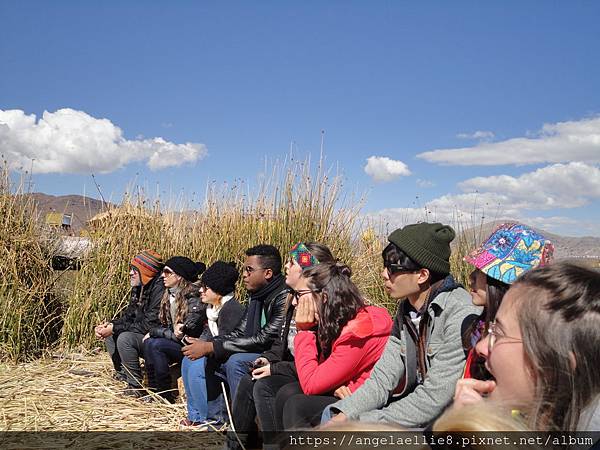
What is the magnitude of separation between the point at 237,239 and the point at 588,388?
18.1 ft

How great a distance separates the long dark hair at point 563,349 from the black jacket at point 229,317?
3.40m

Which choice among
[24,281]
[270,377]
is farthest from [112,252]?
[270,377]

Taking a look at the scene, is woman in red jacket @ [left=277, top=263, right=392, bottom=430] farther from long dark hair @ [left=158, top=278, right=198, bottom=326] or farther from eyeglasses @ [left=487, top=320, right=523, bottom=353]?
long dark hair @ [left=158, top=278, right=198, bottom=326]

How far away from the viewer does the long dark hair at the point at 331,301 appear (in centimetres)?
320

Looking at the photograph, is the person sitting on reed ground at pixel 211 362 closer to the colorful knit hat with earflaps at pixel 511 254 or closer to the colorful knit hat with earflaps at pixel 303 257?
the colorful knit hat with earflaps at pixel 303 257

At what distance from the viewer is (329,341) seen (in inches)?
127

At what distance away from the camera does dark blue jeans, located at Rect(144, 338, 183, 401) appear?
4.92 metres

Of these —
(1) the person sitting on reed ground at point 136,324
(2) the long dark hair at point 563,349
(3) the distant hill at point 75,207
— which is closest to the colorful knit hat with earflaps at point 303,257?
(1) the person sitting on reed ground at point 136,324

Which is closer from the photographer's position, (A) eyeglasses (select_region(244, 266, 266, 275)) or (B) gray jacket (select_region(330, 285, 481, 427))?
(B) gray jacket (select_region(330, 285, 481, 427))

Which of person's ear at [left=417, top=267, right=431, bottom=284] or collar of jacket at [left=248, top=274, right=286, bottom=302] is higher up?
person's ear at [left=417, top=267, right=431, bottom=284]

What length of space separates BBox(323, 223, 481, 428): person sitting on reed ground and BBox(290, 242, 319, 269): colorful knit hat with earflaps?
1071 mm

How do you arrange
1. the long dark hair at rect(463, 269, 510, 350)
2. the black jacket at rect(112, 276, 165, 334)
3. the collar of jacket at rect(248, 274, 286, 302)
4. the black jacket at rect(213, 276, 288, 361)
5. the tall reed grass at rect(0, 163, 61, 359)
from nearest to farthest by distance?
1. the long dark hair at rect(463, 269, 510, 350)
2. the black jacket at rect(213, 276, 288, 361)
3. the collar of jacket at rect(248, 274, 286, 302)
4. the black jacket at rect(112, 276, 165, 334)
5. the tall reed grass at rect(0, 163, 61, 359)

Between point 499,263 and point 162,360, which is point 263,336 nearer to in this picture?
point 162,360

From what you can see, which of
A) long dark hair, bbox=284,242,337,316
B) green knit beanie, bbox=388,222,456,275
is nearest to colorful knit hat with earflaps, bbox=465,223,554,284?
green knit beanie, bbox=388,222,456,275
